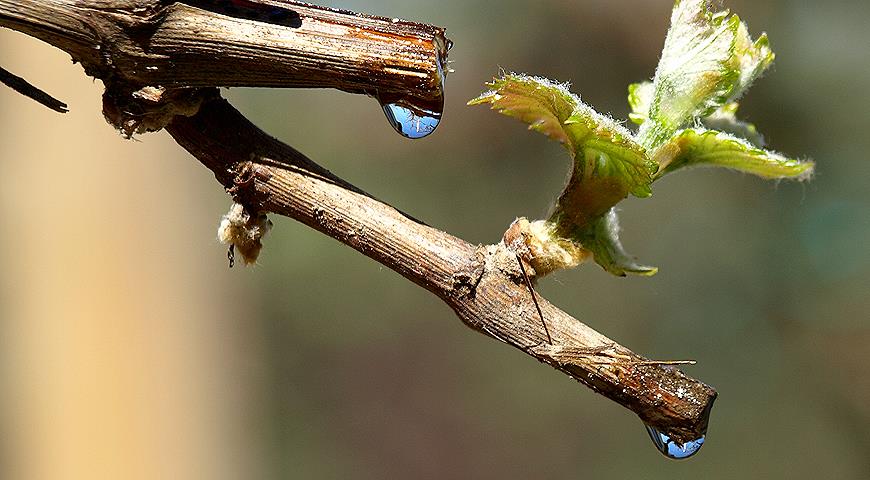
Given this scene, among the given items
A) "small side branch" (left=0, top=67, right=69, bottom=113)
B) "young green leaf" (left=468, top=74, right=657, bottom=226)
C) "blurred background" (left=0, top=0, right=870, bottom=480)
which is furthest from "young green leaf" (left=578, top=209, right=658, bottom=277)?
"blurred background" (left=0, top=0, right=870, bottom=480)

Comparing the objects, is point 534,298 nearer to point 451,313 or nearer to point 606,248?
point 606,248

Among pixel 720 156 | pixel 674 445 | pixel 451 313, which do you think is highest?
pixel 451 313

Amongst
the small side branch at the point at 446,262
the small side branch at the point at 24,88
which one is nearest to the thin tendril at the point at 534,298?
the small side branch at the point at 446,262

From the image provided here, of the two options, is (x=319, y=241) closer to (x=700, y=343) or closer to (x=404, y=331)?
(x=404, y=331)

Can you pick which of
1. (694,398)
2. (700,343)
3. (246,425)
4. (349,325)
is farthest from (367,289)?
(694,398)

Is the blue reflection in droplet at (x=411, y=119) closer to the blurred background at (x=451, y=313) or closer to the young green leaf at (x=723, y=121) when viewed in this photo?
the young green leaf at (x=723, y=121)

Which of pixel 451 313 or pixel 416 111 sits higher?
pixel 451 313

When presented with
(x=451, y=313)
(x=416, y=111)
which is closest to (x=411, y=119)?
(x=416, y=111)

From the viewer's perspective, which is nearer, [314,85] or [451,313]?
[314,85]
